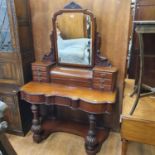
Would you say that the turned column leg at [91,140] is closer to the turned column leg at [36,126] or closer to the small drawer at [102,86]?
the small drawer at [102,86]

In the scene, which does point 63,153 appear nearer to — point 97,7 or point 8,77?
point 8,77

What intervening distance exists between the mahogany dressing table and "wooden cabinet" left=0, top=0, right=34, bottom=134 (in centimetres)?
16

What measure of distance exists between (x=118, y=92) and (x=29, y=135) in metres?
1.30

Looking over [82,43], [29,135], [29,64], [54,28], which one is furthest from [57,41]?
[29,135]

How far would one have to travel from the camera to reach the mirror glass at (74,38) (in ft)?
6.39

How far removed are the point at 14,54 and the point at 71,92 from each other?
2.72 feet

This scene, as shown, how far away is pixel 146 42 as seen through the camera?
1.64 meters

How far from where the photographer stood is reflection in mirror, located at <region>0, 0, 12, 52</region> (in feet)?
6.34

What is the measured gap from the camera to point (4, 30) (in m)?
2.02

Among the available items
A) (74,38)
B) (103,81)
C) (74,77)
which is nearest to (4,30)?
(74,38)

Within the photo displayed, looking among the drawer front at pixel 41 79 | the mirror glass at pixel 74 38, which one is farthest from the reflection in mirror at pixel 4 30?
the mirror glass at pixel 74 38

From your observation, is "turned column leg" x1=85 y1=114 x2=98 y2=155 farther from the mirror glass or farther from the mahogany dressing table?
the mirror glass

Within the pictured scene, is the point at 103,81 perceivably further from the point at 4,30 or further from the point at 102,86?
the point at 4,30

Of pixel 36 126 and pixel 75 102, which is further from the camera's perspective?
pixel 36 126
